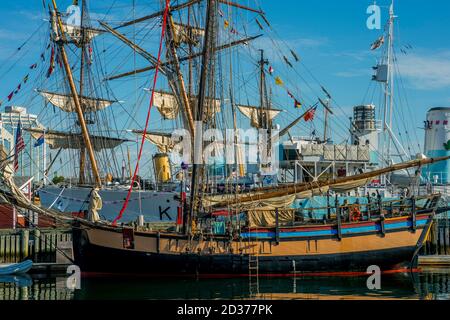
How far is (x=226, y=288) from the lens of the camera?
2814 centimetres

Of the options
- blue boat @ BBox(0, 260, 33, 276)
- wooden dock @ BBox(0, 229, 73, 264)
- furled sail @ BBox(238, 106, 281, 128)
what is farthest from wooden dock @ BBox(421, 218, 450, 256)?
furled sail @ BBox(238, 106, 281, 128)

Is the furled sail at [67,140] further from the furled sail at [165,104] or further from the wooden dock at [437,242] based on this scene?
the wooden dock at [437,242]

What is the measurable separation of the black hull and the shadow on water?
438 mm

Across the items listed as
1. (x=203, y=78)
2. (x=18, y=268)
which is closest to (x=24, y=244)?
(x=18, y=268)

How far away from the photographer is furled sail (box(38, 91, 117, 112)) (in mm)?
57844

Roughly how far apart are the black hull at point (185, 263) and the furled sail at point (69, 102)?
2786cm

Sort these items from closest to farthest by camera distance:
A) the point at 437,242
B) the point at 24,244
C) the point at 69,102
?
1. the point at 24,244
2. the point at 437,242
3. the point at 69,102

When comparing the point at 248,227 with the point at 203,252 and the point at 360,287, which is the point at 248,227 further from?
the point at 360,287

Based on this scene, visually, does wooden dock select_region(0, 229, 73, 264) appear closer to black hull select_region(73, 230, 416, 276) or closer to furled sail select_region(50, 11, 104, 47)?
black hull select_region(73, 230, 416, 276)

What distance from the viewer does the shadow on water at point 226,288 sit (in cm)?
2592

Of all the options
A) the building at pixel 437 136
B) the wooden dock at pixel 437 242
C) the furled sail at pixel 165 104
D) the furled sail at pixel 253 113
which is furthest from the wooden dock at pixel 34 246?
the building at pixel 437 136

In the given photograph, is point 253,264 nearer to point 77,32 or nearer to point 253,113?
point 77,32

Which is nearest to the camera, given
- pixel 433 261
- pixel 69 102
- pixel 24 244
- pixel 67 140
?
pixel 24 244

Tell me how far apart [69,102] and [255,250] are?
108ft
